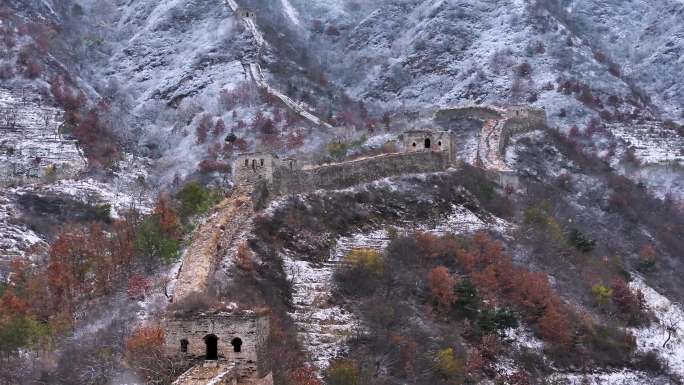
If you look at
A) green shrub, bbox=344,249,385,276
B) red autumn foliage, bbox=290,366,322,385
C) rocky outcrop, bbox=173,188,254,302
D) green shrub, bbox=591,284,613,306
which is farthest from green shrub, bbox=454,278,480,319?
red autumn foliage, bbox=290,366,322,385

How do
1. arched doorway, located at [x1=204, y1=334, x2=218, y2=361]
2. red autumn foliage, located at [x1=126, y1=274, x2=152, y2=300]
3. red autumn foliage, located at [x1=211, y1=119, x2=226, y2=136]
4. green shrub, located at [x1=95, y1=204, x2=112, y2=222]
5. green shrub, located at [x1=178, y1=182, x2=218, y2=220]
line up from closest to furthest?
arched doorway, located at [x1=204, y1=334, x2=218, y2=361], red autumn foliage, located at [x1=126, y1=274, x2=152, y2=300], green shrub, located at [x1=178, y1=182, x2=218, y2=220], green shrub, located at [x1=95, y1=204, x2=112, y2=222], red autumn foliage, located at [x1=211, y1=119, x2=226, y2=136]

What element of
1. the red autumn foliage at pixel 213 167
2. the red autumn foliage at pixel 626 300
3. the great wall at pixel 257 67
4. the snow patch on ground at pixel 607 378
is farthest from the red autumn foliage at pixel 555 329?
the great wall at pixel 257 67

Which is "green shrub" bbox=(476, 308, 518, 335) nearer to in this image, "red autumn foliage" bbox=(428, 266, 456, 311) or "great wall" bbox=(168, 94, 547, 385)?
"red autumn foliage" bbox=(428, 266, 456, 311)

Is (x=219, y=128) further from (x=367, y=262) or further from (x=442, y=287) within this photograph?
(x=442, y=287)

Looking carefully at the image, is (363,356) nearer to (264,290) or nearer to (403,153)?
(264,290)

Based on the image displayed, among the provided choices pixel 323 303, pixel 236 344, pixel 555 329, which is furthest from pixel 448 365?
pixel 236 344

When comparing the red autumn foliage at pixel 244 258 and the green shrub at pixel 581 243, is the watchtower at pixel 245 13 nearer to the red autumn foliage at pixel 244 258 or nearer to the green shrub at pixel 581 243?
the green shrub at pixel 581 243

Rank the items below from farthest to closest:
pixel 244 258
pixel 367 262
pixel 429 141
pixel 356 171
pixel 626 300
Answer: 1. pixel 429 141
2. pixel 356 171
3. pixel 626 300
4. pixel 367 262
5. pixel 244 258

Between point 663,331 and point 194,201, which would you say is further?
point 663,331
